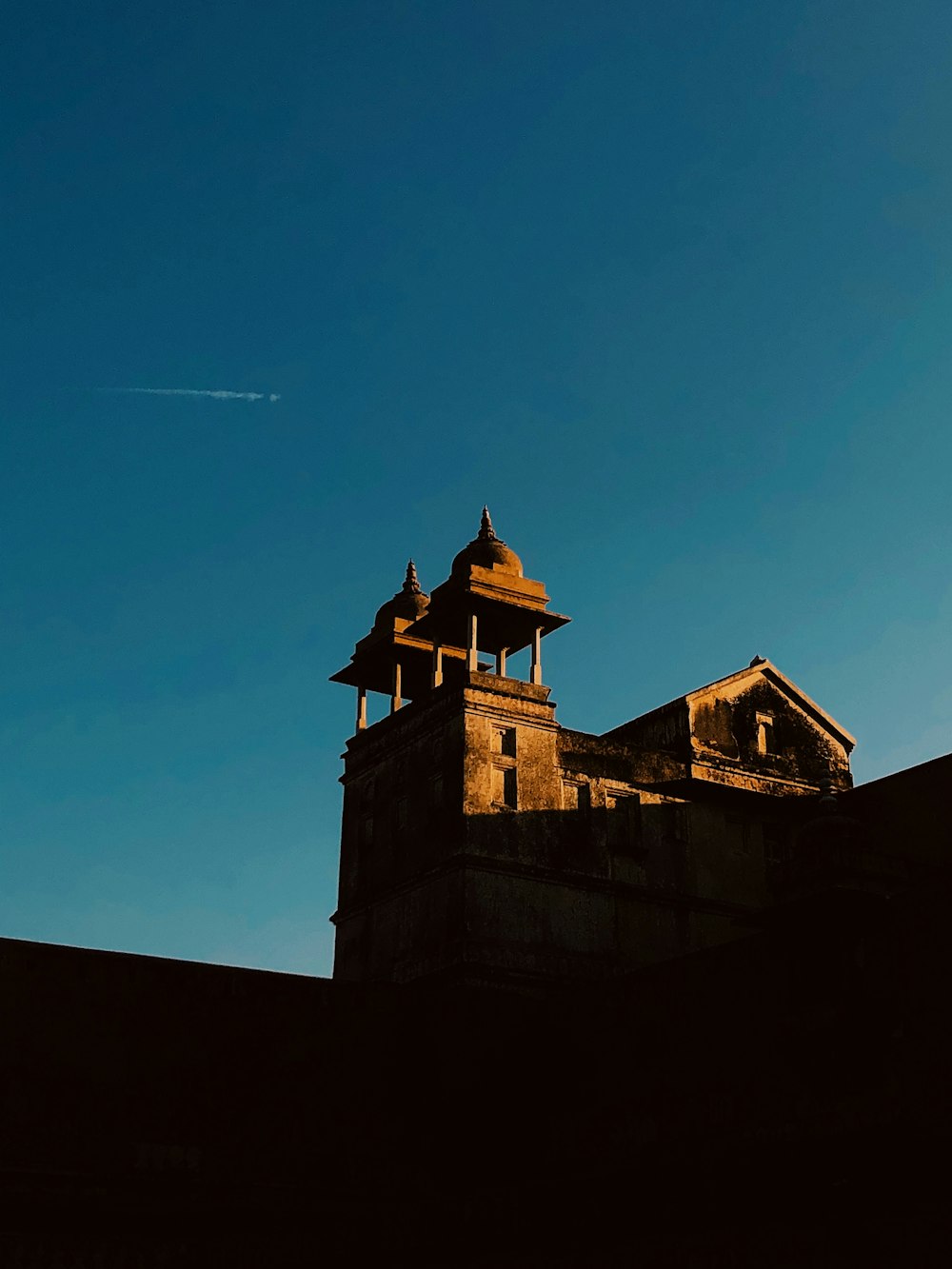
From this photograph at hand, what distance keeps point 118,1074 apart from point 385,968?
1024 centimetres

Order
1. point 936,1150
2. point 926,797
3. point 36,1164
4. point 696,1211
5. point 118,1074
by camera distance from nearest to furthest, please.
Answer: point 936,1150
point 696,1211
point 36,1164
point 118,1074
point 926,797

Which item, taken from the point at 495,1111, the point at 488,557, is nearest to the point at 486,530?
the point at 488,557

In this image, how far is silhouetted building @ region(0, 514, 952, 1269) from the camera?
2131 cm

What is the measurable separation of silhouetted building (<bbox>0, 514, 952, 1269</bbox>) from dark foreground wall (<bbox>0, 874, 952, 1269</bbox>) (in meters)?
0.05

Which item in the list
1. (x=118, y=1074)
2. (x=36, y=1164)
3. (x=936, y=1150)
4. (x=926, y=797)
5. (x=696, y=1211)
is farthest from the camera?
(x=926, y=797)

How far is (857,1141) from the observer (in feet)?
66.6

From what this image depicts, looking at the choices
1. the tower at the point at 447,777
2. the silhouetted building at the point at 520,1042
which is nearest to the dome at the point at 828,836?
the silhouetted building at the point at 520,1042

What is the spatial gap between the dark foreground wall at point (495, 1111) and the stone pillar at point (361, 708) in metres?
10.6

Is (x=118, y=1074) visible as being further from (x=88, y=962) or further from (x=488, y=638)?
(x=488, y=638)

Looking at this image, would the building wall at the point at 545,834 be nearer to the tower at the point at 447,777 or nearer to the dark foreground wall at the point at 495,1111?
the tower at the point at 447,777

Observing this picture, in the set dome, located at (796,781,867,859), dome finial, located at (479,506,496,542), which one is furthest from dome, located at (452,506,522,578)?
dome, located at (796,781,867,859)

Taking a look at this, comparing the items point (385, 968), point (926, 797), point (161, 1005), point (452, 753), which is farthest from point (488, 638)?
point (161, 1005)

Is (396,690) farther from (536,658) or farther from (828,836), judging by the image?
(828,836)

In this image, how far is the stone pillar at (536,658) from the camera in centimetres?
3631
